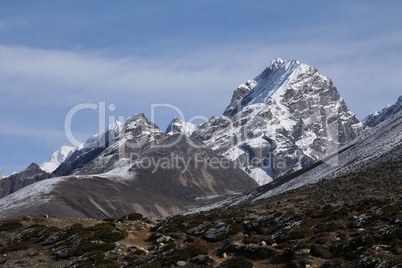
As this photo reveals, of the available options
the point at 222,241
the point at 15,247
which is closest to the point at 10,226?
the point at 15,247

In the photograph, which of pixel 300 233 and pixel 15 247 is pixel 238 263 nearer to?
pixel 300 233

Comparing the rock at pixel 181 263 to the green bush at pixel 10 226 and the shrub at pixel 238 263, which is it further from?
the green bush at pixel 10 226

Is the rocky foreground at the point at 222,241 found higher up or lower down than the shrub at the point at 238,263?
higher up

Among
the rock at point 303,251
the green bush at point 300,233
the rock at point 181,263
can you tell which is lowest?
the rock at point 181,263

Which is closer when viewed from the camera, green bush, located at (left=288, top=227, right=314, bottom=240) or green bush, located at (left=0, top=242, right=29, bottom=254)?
green bush, located at (left=288, top=227, right=314, bottom=240)

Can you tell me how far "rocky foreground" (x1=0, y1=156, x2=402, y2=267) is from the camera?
32281mm

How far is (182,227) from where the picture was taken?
148 feet

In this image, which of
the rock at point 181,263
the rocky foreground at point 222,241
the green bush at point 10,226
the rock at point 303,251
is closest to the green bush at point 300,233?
the rocky foreground at point 222,241

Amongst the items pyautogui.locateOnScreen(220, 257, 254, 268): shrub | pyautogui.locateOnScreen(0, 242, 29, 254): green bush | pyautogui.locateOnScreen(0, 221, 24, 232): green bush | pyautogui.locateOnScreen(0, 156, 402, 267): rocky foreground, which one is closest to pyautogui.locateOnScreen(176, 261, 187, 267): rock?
pyautogui.locateOnScreen(0, 156, 402, 267): rocky foreground

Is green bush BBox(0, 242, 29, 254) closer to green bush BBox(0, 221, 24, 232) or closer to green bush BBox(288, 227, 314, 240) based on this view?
green bush BBox(0, 221, 24, 232)

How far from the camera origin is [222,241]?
130 ft

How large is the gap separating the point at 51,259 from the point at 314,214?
19435 mm

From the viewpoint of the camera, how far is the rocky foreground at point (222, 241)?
32.3m

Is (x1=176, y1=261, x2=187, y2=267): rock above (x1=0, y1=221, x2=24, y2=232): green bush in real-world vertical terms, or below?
below
